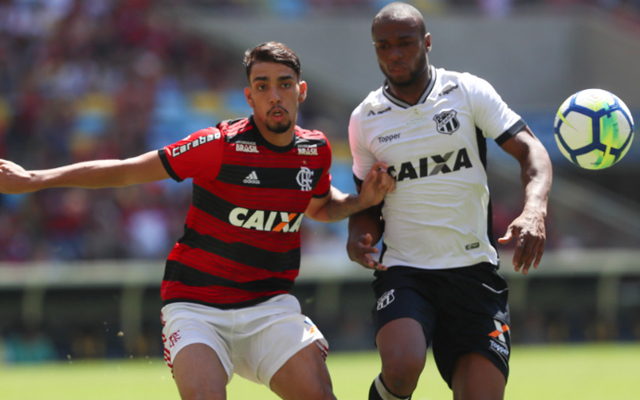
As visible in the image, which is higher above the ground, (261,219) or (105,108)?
(261,219)

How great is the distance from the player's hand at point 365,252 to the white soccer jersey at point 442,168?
0.15 m

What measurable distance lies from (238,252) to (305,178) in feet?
2.10

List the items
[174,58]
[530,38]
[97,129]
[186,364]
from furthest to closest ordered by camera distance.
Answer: [530,38] → [174,58] → [97,129] → [186,364]

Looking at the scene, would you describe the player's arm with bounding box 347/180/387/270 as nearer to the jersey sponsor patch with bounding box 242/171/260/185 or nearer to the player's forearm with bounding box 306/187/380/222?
the player's forearm with bounding box 306/187/380/222

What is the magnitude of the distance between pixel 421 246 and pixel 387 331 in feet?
2.05

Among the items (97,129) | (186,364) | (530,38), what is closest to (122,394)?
(186,364)

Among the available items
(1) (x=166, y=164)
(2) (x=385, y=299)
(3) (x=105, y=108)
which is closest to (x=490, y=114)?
(2) (x=385, y=299)

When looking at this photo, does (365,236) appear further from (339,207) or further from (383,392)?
(383,392)

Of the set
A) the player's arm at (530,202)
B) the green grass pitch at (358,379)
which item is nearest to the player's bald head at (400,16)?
the player's arm at (530,202)

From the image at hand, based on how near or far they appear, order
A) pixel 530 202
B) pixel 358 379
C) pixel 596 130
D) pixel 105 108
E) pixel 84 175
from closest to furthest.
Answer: pixel 530 202
pixel 84 175
pixel 596 130
pixel 358 379
pixel 105 108

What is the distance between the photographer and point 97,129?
17.4 metres

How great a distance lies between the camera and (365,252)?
5.64 meters

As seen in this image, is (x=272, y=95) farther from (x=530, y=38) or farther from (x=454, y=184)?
(x=530, y=38)

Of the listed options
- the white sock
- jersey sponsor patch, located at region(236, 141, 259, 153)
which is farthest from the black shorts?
jersey sponsor patch, located at region(236, 141, 259, 153)
